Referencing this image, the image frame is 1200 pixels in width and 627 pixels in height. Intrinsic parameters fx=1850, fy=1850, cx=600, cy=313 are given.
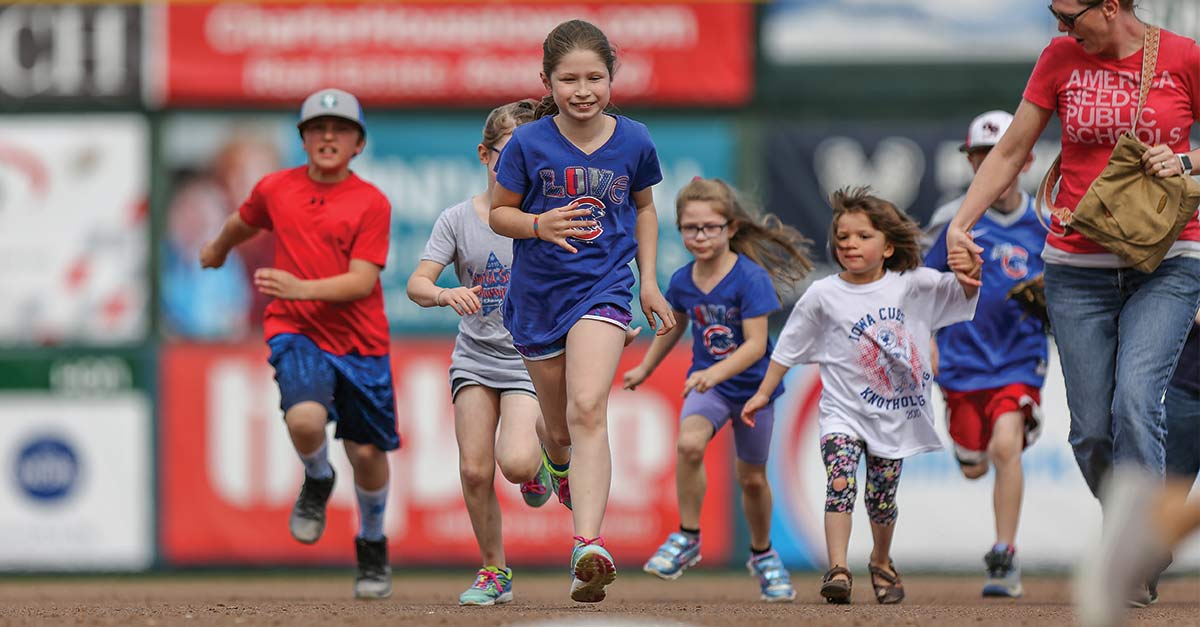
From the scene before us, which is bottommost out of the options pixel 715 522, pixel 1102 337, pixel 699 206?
pixel 715 522

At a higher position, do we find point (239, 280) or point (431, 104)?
point (431, 104)

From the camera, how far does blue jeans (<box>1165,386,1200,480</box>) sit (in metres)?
7.49

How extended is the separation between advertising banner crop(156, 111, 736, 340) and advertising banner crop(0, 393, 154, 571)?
0.78 metres

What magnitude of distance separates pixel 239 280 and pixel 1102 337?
22.9 feet

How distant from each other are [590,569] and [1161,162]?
234cm

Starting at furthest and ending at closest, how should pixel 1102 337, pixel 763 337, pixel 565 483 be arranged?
pixel 763 337 < pixel 565 483 < pixel 1102 337

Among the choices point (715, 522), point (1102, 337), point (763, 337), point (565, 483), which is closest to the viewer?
point (1102, 337)

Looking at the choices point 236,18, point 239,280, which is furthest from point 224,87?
point 239,280

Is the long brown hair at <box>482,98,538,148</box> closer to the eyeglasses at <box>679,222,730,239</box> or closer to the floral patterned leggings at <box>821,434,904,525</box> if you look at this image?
the eyeglasses at <box>679,222,730,239</box>

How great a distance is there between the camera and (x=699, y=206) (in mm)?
8211

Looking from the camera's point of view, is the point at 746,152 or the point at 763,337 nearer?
the point at 763,337

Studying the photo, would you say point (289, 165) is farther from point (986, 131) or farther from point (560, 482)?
point (560, 482)

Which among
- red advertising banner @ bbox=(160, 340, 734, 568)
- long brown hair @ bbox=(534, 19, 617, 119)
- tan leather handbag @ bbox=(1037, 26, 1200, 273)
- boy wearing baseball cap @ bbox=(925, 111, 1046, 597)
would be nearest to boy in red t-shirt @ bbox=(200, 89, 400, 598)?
long brown hair @ bbox=(534, 19, 617, 119)

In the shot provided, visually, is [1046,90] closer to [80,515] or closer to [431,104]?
[431,104]
